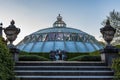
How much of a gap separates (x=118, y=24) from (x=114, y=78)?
1445 centimetres

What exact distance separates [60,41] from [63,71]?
28824mm

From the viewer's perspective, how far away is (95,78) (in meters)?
12.0

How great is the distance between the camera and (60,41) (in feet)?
136

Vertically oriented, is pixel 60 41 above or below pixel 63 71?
above

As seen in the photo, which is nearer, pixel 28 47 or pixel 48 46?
pixel 48 46

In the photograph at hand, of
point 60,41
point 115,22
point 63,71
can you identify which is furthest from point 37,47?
point 63,71

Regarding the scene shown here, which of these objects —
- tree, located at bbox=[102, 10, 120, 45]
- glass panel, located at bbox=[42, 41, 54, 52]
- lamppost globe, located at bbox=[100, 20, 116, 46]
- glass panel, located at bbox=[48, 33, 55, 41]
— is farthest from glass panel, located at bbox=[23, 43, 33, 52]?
lamppost globe, located at bbox=[100, 20, 116, 46]

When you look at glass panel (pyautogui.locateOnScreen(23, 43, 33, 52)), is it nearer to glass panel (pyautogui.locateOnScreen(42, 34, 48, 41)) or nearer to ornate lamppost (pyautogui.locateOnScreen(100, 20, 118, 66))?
glass panel (pyautogui.locateOnScreen(42, 34, 48, 41))

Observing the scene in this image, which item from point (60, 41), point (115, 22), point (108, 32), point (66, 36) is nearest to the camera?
point (108, 32)

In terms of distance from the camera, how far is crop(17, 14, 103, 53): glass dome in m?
39.7

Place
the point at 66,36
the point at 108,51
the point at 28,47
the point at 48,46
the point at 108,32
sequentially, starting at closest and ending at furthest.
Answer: the point at 108,51
the point at 108,32
the point at 48,46
the point at 28,47
the point at 66,36

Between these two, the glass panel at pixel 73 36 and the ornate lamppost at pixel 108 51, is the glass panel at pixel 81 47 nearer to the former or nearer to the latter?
the glass panel at pixel 73 36

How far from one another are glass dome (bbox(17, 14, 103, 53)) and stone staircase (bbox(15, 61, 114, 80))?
2534cm

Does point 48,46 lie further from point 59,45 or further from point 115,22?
point 115,22
